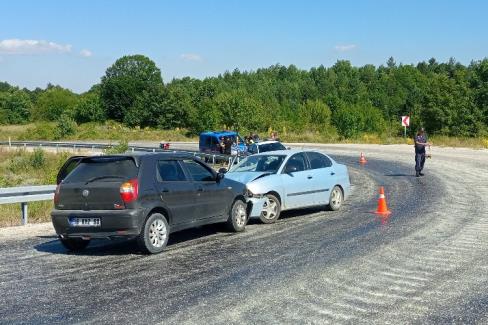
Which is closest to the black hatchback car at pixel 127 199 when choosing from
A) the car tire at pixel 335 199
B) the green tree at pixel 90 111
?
the car tire at pixel 335 199

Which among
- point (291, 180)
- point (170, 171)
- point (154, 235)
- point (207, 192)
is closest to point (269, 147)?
point (291, 180)

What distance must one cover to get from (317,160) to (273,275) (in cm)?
713

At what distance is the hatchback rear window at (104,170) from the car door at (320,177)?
558cm

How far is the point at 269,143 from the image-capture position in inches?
1078

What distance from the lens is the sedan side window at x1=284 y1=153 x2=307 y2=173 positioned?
14000 millimetres

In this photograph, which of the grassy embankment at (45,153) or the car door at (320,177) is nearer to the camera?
the car door at (320,177)

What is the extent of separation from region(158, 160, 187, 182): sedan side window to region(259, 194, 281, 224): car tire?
2.90 metres

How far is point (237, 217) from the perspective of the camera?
1187cm

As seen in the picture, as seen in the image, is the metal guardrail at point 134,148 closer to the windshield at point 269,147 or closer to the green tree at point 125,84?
the windshield at point 269,147

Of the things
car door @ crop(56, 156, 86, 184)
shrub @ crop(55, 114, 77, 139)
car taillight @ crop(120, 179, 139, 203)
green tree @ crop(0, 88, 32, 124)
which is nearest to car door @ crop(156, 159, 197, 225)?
car taillight @ crop(120, 179, 139, 203)

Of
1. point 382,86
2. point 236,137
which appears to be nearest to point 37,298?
point 236,137

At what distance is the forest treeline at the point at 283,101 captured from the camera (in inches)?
2707

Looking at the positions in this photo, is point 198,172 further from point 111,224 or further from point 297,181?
point 297,181

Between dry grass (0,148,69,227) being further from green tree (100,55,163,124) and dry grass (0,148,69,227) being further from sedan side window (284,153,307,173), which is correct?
green tree (100,55,163,124)
